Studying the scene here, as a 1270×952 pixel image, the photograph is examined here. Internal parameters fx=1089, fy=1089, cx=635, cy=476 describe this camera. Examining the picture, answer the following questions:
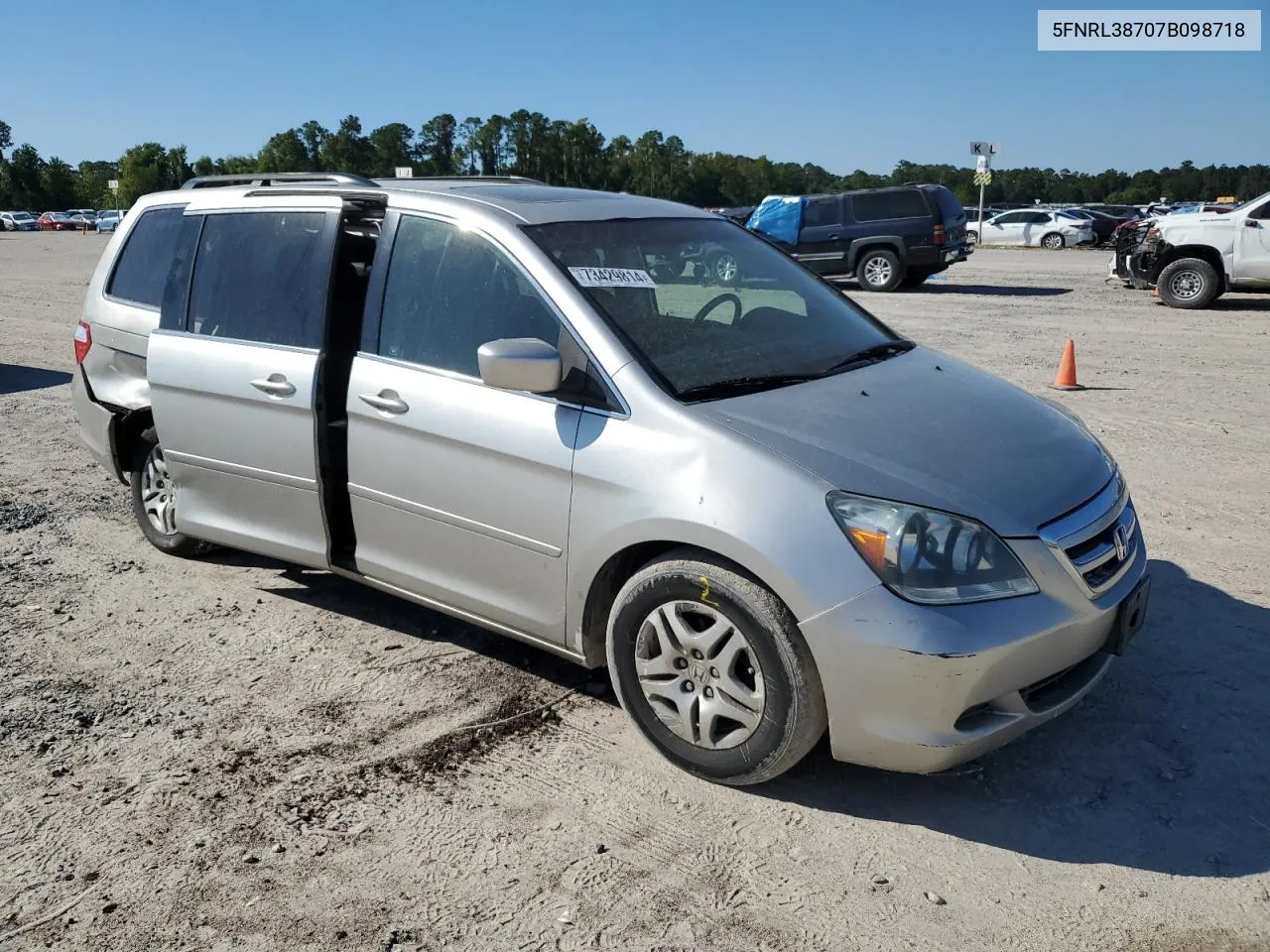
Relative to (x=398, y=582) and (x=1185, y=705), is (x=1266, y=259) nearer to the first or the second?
(x=1185, y=705)

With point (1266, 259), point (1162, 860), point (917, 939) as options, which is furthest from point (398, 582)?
point (1266, 259)

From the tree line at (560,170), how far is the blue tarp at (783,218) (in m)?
70.7

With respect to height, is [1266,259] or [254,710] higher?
[1266,259]

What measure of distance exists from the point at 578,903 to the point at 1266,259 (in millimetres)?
15801

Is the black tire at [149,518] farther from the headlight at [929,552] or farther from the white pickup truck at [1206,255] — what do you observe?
the white pickup truck at [1206,255]

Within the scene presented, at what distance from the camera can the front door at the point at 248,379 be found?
4.37 metres

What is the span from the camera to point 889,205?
20094 millimetres

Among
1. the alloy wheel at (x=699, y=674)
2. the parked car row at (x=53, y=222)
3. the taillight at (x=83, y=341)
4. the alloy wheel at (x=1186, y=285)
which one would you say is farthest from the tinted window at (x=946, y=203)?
the parked car row at (x=53, y=222)

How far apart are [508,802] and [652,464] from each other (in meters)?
1.13

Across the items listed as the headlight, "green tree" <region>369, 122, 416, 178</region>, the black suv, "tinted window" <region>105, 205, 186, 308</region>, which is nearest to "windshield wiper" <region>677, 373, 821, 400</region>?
the headlight

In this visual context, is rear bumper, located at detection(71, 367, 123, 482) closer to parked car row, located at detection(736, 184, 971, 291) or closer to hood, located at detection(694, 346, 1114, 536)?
hood, located at detection(694, 346, 1114, 536)

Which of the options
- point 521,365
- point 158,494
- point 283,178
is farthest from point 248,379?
point 521,365

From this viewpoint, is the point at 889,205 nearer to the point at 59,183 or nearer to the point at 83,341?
the point at 83,341

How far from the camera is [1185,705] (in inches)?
152
